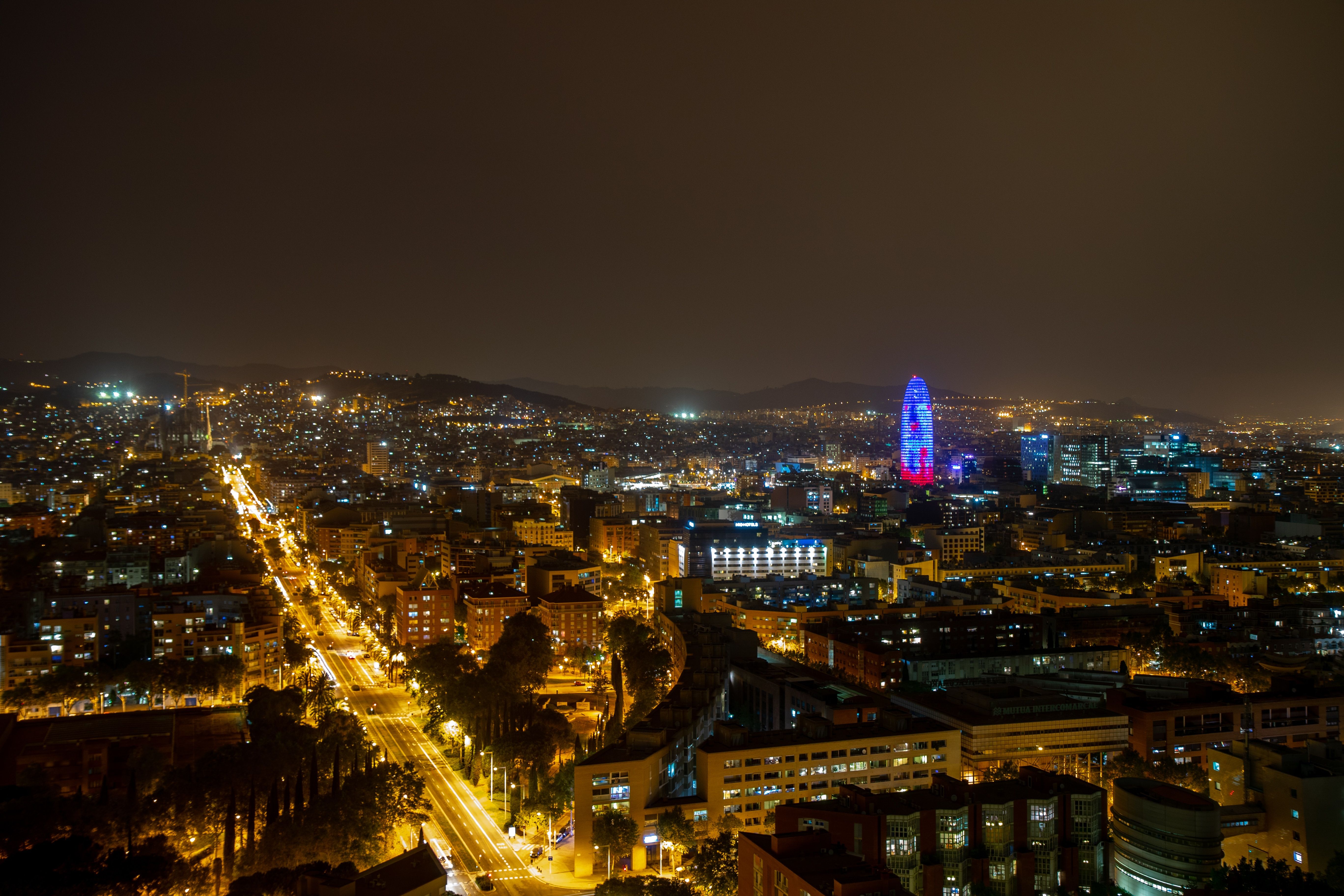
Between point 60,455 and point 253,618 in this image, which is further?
point 60,455

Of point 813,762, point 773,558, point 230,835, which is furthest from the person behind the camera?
point 773,558

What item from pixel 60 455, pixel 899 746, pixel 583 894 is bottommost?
pixel 583 894

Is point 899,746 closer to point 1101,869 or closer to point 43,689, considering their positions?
point 1101,869

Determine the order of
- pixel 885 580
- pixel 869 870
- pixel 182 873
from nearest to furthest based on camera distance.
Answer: pixel 869 870, pixel 182 873, pixel 885 580

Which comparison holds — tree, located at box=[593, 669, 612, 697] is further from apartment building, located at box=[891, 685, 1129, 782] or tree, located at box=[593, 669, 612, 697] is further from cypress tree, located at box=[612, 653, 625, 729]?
apartment building, located at box=[891, 685, 1129, 782]

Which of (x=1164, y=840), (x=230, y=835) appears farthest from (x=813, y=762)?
(x=230, y=835)

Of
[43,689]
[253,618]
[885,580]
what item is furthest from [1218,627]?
[43,689]

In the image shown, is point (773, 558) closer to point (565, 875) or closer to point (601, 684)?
point (601, 684)
